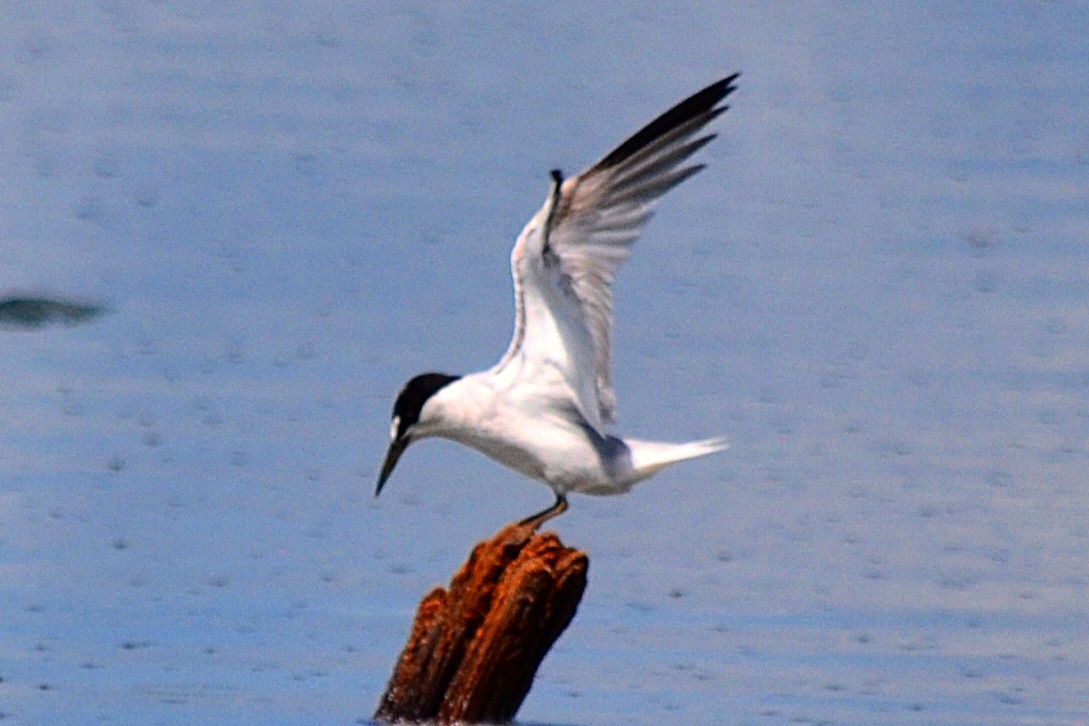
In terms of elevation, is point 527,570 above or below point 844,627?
above

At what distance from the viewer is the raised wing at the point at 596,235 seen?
28.4 ft

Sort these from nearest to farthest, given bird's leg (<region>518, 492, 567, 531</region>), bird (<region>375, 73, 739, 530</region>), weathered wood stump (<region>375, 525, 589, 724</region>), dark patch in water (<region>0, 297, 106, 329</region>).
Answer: weathered wood stump (<region>375, 525, 589, 724</region>), bird's leg (<region>518, 492, 567, 531</region>), bird (<region>375, 73, 739, 530</region>), dark patch in water (<region>0, 297, 106, 329</region>)

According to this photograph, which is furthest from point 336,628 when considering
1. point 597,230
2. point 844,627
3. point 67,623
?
point 597,230

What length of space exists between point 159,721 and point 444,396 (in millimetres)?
2007

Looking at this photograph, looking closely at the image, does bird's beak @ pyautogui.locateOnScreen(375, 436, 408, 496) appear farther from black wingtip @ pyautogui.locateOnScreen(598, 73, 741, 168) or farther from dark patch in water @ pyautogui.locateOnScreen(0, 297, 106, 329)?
dark patch in water @ pyautogui.locateOnScreen(0, 297, 106, 329)

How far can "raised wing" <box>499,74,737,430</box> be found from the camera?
28.4 feet

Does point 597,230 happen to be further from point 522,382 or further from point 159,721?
point 159,721

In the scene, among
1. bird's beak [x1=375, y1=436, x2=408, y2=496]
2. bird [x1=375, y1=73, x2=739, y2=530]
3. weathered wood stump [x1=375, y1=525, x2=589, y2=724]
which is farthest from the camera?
bird's beak [x1=375, y1=436, x2=408, y2=496]

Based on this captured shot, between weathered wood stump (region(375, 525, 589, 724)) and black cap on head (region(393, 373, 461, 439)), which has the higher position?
black cap on head (region(393, 373, 461, 439))

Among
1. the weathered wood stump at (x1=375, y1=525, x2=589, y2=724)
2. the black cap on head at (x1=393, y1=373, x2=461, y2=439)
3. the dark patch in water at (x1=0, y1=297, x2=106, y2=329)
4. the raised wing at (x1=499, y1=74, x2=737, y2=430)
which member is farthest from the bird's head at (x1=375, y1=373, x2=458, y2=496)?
the dark patch in water at (x1=0, y1=297, x2=106, y2=329)

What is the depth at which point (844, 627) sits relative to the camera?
11.4 m

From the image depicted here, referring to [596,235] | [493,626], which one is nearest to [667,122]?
[596,235]

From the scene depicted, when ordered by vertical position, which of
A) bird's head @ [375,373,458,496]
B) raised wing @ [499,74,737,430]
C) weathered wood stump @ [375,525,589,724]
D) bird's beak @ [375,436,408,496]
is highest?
raised wing @ [499,74,737,430]

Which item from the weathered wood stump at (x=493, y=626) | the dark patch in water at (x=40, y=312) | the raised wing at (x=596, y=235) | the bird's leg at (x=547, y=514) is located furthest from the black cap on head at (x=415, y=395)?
the dark patch in water at (x=40, y=312)
